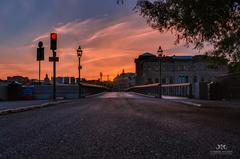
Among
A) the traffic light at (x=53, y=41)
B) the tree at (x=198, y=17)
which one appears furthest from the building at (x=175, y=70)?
the tree at (x=198, y=17)

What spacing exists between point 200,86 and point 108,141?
26881mm

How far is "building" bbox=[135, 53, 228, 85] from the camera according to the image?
122062 mm

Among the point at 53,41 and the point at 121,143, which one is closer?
the point at 121,143

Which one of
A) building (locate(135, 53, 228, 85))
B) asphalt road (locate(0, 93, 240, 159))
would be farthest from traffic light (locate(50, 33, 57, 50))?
building (locate(135, 53, 228, 85))

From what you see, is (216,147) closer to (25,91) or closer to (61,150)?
(61,150)

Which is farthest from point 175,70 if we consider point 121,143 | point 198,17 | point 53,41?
point 121,143

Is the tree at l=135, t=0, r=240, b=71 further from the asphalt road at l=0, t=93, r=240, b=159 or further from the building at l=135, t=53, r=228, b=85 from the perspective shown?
the building at l=135, t=53, r=228, b=85

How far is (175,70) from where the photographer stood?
125 meters

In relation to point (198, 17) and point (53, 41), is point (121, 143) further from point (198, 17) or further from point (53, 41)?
point (53, 41)

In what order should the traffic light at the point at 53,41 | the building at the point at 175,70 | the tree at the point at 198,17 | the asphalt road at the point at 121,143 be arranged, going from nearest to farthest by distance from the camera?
1. the asphalt road at the point at 121,143
2. the tree at the point at 198,17
3. the traffic light at the point at 53,41
4. the building at the point at 175,70

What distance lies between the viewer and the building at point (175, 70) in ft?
400

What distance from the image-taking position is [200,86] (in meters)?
32.0

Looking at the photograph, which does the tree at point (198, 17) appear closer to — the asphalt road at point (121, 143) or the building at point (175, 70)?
the asphalt road at point (121, 143)

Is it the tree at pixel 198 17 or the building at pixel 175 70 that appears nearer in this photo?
the tree at pixel 198 17
